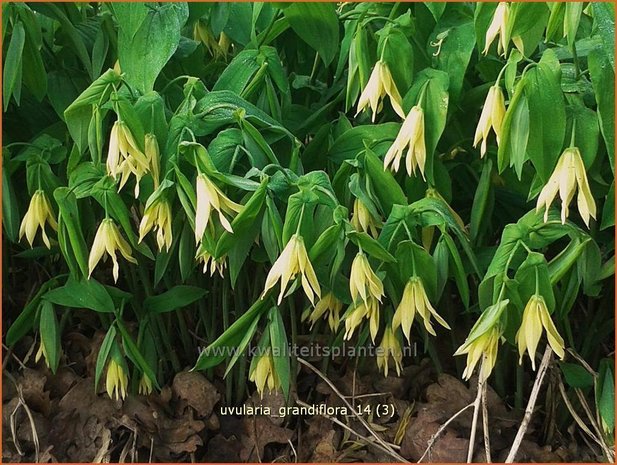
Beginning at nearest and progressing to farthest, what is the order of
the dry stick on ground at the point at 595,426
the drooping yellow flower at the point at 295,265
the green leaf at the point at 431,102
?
1. the drooping yellow flower at the point at 295,265
2. the green leaf at the point at 431,102
3. the dry stick on ground at the point at 595,426

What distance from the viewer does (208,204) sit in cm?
87

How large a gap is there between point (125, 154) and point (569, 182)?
516mm

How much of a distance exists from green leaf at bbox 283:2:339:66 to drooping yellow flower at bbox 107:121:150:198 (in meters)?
0.29

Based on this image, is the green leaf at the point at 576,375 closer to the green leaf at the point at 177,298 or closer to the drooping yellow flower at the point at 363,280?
the drooping yellow flower at the point at 363,280

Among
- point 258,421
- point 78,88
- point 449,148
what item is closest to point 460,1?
point 449,148

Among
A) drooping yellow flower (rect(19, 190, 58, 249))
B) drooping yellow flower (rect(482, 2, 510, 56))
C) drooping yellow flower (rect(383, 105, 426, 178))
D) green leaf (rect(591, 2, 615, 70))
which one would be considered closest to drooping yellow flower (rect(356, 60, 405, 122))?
drooping yellow flower (rect(383, 105, 426, 178))

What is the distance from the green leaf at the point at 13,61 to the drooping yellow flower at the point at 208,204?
0.99ft

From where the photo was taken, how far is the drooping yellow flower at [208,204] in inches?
34.0

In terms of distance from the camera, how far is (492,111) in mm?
921

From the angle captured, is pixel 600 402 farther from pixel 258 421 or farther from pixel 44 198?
pixel 44 198

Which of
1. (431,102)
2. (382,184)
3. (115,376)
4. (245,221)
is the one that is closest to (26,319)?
(115,376)

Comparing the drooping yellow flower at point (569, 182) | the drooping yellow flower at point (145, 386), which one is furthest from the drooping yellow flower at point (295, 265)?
the drooping yellow flower at point (145, 386)

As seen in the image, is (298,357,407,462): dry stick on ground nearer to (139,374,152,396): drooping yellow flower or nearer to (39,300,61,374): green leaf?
(139,374,152,396): drooping yellow flower

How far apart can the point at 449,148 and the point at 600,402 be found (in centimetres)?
41
